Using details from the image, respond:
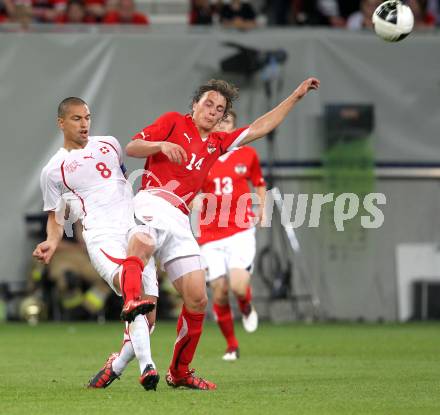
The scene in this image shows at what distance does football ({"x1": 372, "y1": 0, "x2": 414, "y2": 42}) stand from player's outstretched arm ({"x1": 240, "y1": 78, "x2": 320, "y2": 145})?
1475 millimetres

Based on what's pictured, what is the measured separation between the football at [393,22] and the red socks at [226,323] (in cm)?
374

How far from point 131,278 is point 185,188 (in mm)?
961

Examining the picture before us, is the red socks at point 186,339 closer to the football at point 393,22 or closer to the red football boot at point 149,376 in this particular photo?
the red football boot at point 149,376

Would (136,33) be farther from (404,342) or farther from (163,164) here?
(163,164)

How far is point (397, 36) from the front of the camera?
10.0m

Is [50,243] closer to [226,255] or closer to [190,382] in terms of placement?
[190,382]

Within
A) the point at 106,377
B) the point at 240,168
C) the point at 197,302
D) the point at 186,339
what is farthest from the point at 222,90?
the point at 240,168

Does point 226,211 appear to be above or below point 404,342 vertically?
above

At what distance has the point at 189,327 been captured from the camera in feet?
28.8

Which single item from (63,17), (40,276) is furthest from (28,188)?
(63,17)

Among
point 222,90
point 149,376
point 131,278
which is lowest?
point 149,376

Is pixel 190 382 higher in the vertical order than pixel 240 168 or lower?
lower

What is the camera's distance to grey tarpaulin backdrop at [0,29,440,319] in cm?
1892

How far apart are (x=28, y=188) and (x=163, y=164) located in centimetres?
1037
